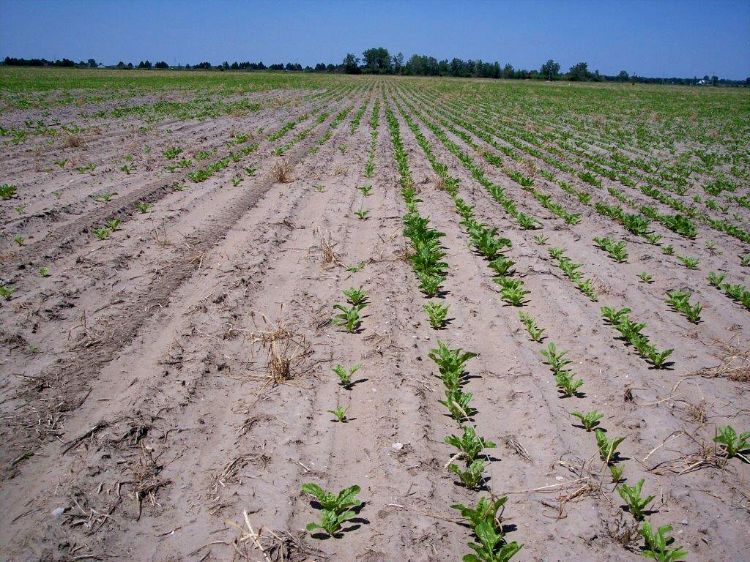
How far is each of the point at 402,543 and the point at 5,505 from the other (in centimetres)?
240

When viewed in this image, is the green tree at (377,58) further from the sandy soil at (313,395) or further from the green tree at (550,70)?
the sandy soil at (313,395)

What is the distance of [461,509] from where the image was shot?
2.86 m

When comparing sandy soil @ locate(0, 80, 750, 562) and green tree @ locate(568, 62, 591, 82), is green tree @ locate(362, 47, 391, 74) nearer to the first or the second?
green tree @ locate(568, 62, 591, 82)

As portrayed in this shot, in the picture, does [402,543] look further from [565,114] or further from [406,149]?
[565,114]

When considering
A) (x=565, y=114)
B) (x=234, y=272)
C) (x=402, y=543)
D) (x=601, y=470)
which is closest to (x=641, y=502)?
(x=601, y=470)

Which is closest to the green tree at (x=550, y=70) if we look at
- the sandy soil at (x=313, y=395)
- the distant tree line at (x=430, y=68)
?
the distant tree line at (x=430, y=68)

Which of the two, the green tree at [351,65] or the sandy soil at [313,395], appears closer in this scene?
the sandy soil at [313,395]

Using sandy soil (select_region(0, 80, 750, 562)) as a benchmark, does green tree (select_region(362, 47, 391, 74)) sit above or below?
above

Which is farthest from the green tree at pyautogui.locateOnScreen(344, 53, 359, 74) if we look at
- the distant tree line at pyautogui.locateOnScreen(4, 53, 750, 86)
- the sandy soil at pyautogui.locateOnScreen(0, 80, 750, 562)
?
the sandy soil at pyautogui.locateOnScreen(0, 80, 750, 562)

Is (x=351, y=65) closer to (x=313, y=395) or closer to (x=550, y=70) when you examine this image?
(x=550, y=70)

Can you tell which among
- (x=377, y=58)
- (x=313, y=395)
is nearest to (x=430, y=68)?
(x=377, y=58)

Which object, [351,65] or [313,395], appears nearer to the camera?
[313,395]

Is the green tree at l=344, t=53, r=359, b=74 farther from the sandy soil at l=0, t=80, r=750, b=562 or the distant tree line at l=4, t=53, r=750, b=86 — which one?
the sandy soil at l=0, t=80, r=750, b=562

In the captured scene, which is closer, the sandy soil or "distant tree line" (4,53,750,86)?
the sandy soil
